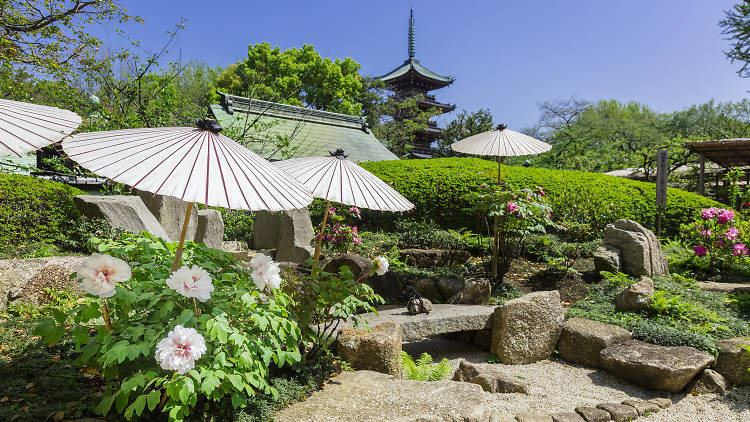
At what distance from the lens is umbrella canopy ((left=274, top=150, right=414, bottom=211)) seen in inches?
139

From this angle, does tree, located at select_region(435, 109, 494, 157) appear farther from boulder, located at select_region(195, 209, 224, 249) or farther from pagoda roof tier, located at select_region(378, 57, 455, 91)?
boulder, located at select_region(195, 209, 224, 249)

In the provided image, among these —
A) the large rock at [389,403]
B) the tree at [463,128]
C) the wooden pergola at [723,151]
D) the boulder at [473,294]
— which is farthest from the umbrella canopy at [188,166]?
the tree at [463,128]

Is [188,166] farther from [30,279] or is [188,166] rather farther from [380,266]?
[30,279]

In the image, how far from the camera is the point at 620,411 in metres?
3.66

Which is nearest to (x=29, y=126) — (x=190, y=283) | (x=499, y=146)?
(x=190, y=283)

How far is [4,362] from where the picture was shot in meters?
3.07

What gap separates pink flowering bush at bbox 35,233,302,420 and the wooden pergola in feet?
48.1

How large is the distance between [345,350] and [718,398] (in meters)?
3.42

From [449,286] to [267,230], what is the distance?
3444 millimetres

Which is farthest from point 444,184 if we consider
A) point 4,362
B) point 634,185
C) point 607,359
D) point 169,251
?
point 4,362

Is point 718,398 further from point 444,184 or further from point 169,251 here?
point 444,184

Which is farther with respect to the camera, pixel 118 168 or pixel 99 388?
pixel 99 388

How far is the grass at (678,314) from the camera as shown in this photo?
4691mm

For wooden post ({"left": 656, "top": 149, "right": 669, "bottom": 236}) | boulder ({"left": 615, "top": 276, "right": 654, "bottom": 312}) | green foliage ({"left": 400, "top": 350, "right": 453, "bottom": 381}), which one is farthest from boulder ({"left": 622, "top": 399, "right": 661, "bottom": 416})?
wooden post ({"left": 656, "top": 149, "right": 669, "bottom": 236})
